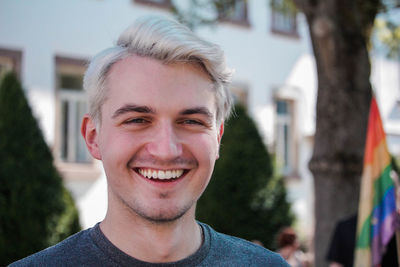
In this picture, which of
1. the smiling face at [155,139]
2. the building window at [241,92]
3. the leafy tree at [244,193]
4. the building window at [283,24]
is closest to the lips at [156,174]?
the smiling face at [155,139]

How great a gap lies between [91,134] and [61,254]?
36cm

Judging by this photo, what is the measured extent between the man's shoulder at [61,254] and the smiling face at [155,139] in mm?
134

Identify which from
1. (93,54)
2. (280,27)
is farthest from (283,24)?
(93,54)

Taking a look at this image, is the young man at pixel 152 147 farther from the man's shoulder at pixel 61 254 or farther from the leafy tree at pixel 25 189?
the leafy tree at pixel 25 189

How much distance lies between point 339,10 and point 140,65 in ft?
22.5

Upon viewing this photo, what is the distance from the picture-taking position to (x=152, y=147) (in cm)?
199

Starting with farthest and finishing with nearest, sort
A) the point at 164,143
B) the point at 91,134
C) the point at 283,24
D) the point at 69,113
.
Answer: the point at 283,24, the point at 69,113, the point at 91,134, the point at 164,143

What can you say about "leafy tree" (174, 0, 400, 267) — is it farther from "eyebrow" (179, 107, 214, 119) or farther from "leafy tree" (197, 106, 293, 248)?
"eyebrow" (179, 107, 214, 119)

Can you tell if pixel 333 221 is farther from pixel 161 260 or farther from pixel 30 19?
pixel 30 19

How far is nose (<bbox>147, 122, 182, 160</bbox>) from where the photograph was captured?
1.97m

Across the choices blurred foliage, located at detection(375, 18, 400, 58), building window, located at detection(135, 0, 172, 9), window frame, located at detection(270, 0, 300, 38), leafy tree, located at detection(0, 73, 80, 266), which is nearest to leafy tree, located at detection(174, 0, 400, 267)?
leafy tree, located at detection(0, 73, 80, 266)

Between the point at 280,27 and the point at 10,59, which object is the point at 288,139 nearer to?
the point at 280,27

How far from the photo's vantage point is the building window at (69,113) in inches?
559

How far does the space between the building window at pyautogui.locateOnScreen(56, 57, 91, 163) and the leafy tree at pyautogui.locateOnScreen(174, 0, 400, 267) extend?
6.66 metres
